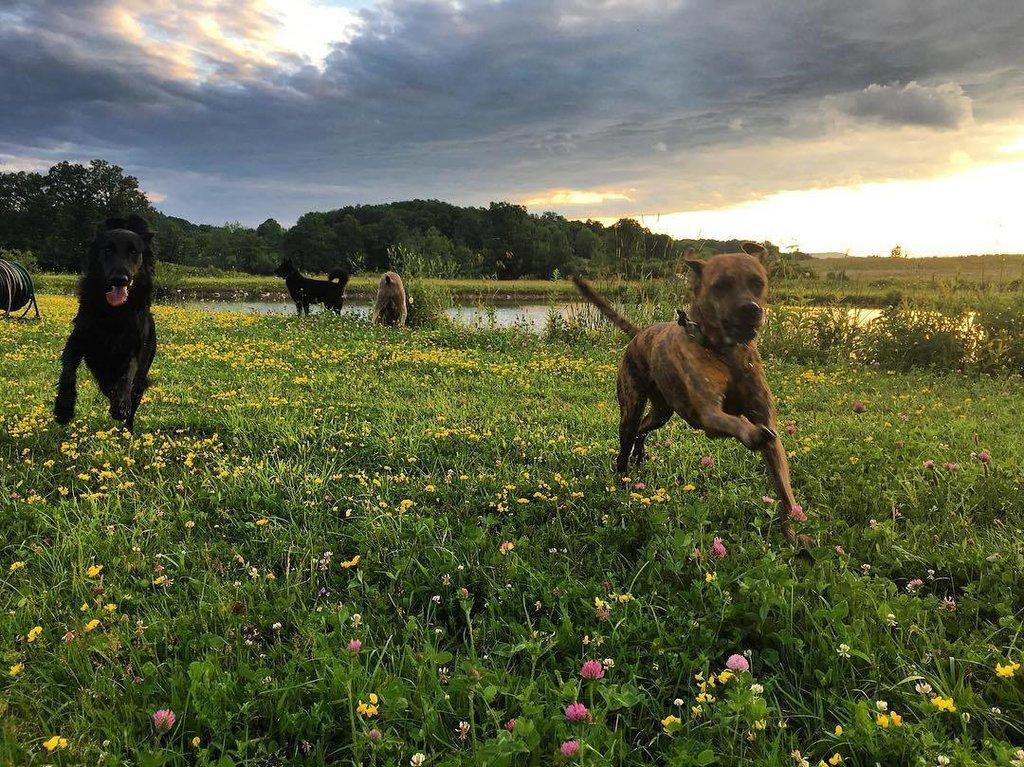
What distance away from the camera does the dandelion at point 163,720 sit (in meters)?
1.90

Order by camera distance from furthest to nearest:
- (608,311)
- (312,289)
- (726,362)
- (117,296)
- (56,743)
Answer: (312,289)
(117,296)
(608,311)
(726,362)
(56,743)

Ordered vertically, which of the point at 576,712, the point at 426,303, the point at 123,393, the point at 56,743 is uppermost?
the point at 426,303

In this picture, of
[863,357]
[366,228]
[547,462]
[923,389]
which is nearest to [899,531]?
[547,462]

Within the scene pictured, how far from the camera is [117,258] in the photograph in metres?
4.90

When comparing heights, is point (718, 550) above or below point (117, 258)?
below

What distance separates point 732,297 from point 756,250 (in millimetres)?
688

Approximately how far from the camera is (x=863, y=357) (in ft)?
37.5

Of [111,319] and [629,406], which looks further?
[111,319]

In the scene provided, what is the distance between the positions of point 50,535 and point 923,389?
981 centimetres

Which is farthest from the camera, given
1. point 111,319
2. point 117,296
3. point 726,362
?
point 111,319

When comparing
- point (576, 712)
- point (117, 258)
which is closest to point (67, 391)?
point (117, 258)

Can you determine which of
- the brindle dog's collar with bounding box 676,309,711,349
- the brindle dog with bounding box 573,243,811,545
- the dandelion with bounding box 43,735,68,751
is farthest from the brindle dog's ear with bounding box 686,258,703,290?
the dandelion with bounding box 43,735,68,751

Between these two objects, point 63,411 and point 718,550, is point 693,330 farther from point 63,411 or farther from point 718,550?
point 63,411

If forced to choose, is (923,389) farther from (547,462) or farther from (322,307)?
(322,307)
